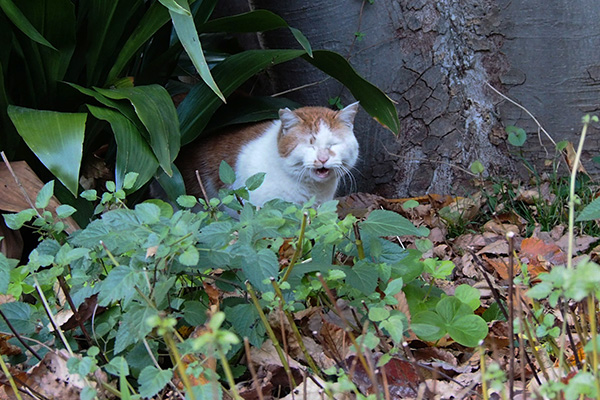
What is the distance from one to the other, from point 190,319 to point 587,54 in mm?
2205

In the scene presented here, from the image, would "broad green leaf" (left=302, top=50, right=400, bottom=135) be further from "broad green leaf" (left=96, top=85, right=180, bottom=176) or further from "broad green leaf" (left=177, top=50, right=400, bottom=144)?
"broad green leaf" (left=96, top=85, right=180, bottom=176)

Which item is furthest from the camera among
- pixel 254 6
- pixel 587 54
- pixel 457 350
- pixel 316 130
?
pixel 254 6

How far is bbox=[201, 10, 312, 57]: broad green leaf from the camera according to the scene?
248 cm

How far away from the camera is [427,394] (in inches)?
44.7

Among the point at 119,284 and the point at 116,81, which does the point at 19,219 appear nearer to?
the point at 119,284

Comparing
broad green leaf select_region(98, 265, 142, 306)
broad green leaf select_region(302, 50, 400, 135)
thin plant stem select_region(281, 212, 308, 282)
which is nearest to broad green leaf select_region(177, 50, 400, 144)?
broad green leaf select_region(302, 50, 400, 135)

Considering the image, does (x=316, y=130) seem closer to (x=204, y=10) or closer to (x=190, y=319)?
(x=204, y=10)

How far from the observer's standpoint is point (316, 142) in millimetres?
2504

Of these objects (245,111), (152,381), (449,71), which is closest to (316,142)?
(245,111)

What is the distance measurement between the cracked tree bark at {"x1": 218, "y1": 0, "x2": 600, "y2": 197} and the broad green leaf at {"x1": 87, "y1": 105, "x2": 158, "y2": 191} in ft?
3.69

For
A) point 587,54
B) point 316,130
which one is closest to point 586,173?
point 587,54

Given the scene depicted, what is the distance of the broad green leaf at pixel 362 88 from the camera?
8.32 feet

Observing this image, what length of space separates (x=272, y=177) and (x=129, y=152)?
0.69 m

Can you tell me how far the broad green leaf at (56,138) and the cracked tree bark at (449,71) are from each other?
1.30 metres
